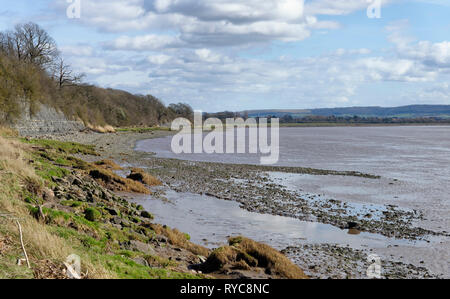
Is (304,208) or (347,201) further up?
(304,208)

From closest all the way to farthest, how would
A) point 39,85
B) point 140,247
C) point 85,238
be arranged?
point 85,238 < point 140,247 < point 39,85

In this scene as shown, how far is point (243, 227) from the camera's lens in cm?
1772

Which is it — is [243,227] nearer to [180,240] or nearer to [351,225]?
[180,240]

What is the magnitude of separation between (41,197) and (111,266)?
6000mm

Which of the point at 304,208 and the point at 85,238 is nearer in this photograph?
the point at 85,238

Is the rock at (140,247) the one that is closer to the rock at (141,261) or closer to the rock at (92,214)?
the rock at (141,261)

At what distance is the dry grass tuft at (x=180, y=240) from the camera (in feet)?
43.8

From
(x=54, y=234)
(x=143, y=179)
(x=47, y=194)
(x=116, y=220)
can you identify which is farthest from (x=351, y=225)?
(x=143, y=179)

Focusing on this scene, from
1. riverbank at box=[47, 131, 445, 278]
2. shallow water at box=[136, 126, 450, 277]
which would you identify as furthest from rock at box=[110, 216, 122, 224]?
riverbank at box=[47, 131, 445, 278]

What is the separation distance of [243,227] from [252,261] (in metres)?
5.88

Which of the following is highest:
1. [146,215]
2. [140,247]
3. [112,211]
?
[112,211]

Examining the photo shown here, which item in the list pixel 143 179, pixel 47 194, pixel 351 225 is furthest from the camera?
pixel 143 179

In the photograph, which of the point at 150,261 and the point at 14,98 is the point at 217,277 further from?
the point at 14,98

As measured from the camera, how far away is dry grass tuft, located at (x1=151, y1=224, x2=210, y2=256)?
13359mm
